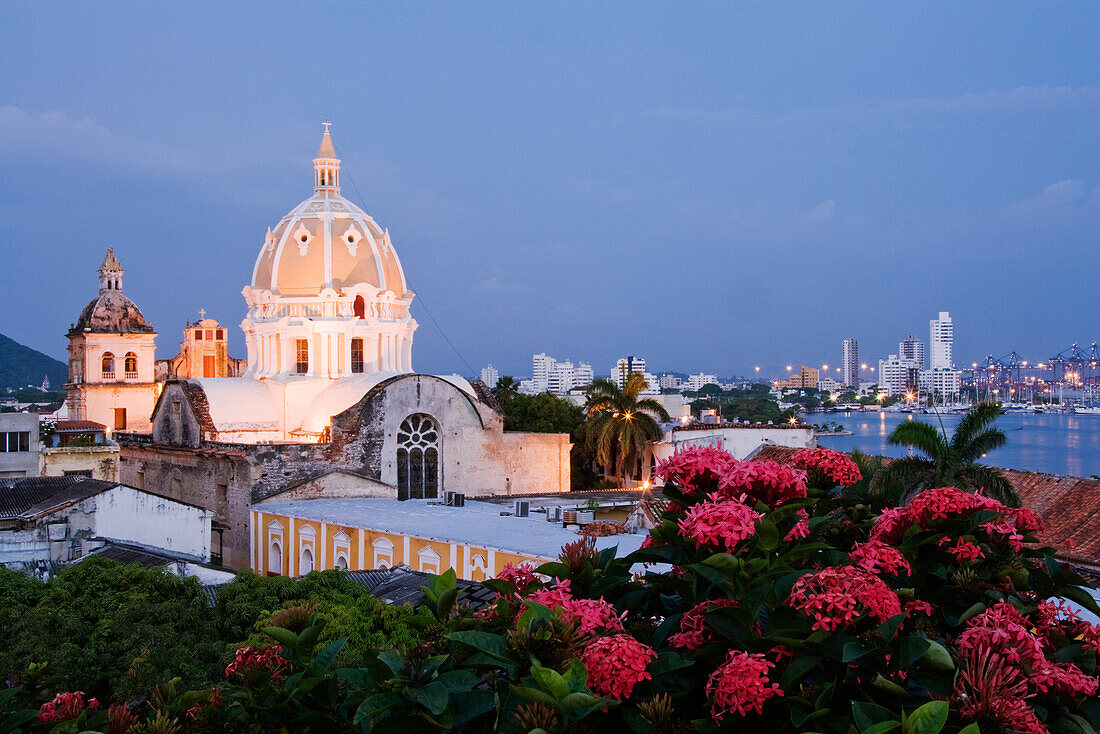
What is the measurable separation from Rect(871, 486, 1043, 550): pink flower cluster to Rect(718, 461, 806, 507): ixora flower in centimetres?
56

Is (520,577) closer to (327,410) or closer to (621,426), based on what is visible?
(327,410)

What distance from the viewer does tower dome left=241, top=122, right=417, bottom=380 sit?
40781 mm

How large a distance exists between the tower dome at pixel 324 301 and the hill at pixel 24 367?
445 feet

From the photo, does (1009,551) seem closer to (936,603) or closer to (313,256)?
(936,603)

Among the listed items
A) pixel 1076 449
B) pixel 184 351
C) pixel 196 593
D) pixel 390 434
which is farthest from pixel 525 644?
pixel 1076 449

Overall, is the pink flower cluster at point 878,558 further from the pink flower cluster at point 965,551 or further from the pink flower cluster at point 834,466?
the pink flower cluster at point 834,466

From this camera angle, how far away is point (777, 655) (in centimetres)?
536

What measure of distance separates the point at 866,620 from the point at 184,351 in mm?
62593

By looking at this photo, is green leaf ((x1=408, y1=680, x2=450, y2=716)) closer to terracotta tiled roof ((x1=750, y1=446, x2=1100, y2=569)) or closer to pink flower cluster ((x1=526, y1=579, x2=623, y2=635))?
pink flower cluster ((x1=526, y1=579, x2=623, y2=635))

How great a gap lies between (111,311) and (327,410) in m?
22.0

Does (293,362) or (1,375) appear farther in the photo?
(1,375)

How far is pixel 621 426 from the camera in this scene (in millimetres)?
48250

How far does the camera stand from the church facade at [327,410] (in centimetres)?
3559

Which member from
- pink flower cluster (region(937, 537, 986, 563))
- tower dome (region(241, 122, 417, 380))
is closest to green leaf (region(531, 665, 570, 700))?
pink flower cluster (region(937, 537, 986, 563))
